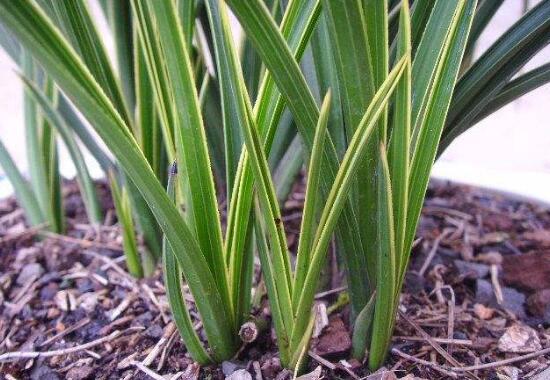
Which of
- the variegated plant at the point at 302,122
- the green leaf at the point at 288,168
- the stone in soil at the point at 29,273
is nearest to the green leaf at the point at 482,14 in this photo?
the variegated plant at the point at 302,122

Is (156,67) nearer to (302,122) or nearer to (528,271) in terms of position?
(302,122)

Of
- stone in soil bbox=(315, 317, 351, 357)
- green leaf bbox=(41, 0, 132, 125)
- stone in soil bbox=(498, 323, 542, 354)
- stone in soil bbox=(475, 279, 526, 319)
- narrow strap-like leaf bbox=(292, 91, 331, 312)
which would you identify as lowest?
stone in soil bbox=(498, 323, 542, 354)

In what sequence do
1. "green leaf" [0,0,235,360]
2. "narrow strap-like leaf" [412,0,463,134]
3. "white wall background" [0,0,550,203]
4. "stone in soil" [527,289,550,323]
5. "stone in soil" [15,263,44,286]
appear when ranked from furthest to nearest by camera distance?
1. "white wall background" [0,0,550,203]
2. "stone in soil" [15,263,44,286]
3. "stone in soil" [527,289,550,323]
4. "narrow strap-like leaf" [412,0,463,134]
5. "green leaf" [0,0,235,360]

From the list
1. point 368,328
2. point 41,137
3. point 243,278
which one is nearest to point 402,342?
point 368,328

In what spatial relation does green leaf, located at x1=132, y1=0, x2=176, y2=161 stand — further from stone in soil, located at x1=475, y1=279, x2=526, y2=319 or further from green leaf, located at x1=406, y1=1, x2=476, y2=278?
stone in soil, located at x1=475, y1=279, x2=526, y2=319

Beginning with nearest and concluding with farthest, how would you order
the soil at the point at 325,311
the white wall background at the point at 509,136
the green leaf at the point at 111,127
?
the green leaf at the point at 111,127 → the soil at the point at 325,311 → the white wall background at the point at 509,136

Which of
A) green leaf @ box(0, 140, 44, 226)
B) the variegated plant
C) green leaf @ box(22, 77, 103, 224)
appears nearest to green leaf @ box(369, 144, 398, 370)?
the variegated plant

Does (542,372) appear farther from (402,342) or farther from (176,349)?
(176,349)

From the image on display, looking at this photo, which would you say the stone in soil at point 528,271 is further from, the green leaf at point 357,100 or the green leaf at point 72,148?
the green leaf at point 72,148

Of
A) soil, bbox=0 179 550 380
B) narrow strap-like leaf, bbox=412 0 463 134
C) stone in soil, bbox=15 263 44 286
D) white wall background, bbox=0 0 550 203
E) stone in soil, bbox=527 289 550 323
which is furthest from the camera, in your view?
white wall background, bbox=0 0 550 203
